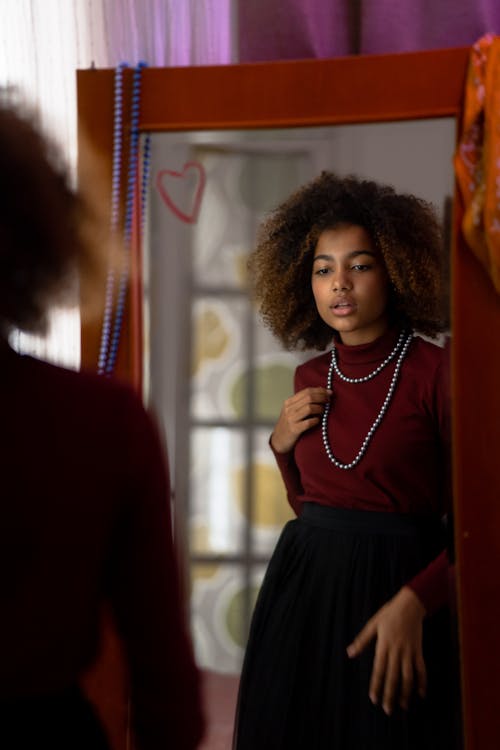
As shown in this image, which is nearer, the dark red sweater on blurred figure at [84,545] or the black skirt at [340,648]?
the dark red sweater on blurred figure at [84,545]

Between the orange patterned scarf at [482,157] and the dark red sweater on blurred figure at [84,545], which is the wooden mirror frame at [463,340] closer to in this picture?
the orange patterned scarf at [482,157]

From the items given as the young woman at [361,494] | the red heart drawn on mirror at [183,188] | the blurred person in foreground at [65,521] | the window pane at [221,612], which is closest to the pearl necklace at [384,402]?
the young woman at [361,494]

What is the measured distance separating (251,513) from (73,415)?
63 cm

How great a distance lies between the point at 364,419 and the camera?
1.24 meters

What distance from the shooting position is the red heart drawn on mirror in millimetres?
1319

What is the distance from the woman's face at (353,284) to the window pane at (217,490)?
24 centimetres

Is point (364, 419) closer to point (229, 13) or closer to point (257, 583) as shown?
point (257, 583)

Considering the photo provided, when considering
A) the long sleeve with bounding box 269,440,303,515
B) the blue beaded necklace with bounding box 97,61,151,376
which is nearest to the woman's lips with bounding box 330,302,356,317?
the long sleeve with bounding box 269,440,303,515

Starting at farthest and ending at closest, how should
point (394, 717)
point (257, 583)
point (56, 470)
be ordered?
1. point (257, 583)
2. point (394, 717)
3. point (56, 470)

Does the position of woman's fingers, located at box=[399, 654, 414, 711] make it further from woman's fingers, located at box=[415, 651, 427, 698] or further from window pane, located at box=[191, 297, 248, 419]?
window pane, located at box=[191, 297, 248, 419]

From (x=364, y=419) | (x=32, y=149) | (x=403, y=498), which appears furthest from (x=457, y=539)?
(x=32, y=149)

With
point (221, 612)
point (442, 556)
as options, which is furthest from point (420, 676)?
point (221, 612)

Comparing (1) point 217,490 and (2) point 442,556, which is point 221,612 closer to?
(1) point 217,490

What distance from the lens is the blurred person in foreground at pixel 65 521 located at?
729mm
